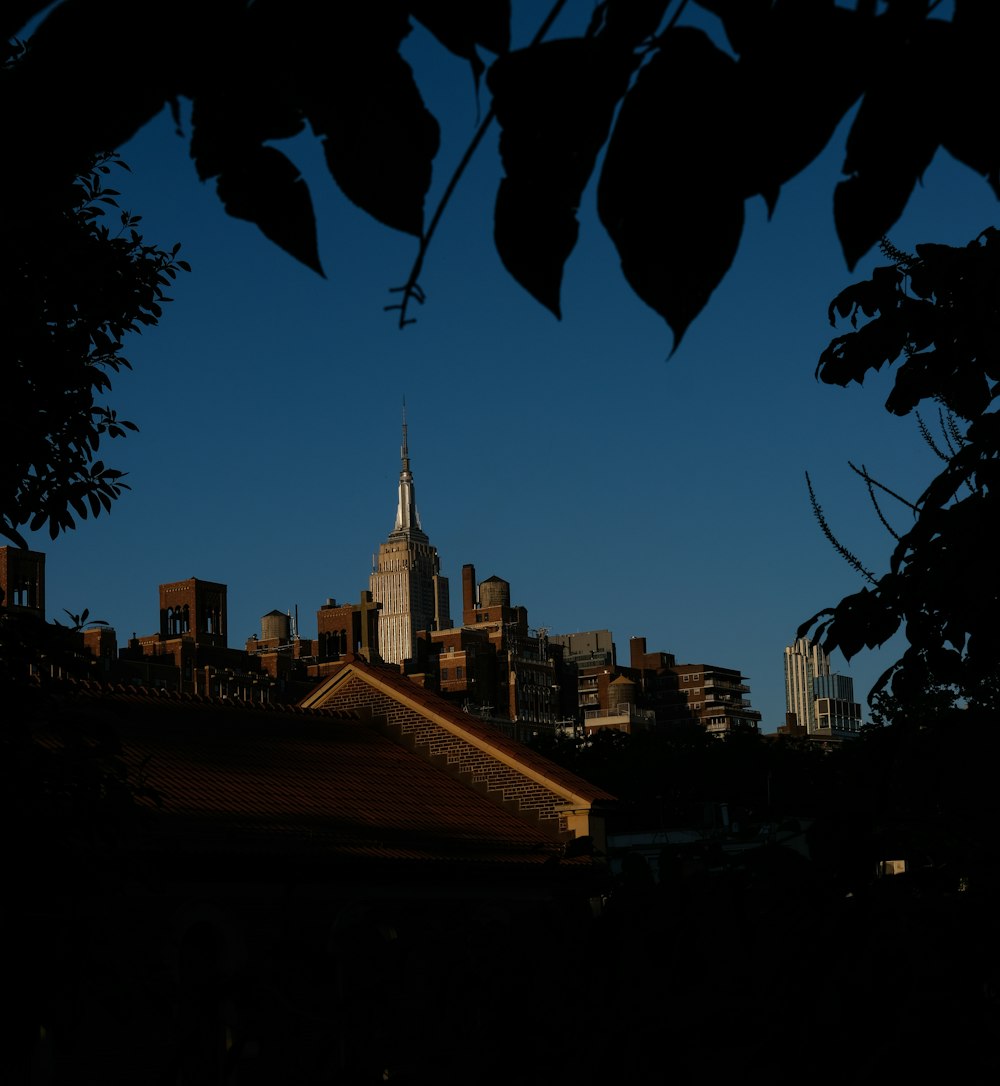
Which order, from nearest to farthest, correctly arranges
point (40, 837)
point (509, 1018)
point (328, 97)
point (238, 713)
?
point (328, 97)
point (509, 1018)
point (40, 837)
point (238, 713)

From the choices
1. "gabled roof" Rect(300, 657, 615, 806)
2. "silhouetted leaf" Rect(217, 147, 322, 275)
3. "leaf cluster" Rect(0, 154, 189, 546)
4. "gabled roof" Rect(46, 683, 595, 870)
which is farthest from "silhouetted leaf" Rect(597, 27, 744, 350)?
"gabled roof" Rect(300, 657, 615, 806)

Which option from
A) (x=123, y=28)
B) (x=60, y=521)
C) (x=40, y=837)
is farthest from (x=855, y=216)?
(x=60, y=521)

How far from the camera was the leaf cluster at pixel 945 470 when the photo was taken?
5996 mm

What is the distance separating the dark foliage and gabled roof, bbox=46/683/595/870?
21.9m

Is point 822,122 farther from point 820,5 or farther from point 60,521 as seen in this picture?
point 60,521

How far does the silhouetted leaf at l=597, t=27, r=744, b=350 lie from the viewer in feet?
5.06

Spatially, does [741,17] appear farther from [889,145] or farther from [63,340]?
[63,340]

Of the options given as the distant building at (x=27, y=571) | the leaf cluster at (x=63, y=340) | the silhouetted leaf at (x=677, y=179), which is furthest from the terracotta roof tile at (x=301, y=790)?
the distant building at (x=27, y=571)

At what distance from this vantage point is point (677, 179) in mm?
1562

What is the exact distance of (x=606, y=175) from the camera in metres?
1.57

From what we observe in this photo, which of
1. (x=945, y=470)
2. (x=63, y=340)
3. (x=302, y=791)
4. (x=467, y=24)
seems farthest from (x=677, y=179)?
(x=302, y=791)

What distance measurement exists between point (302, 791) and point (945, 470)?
23402 mm

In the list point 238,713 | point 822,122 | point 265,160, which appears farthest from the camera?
point 238,713

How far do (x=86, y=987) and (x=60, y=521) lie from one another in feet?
14.0
